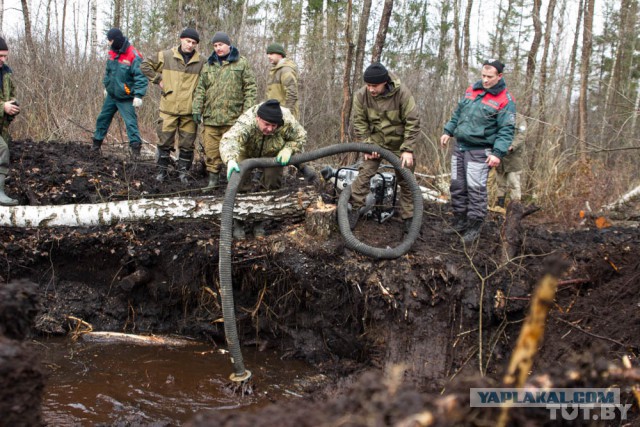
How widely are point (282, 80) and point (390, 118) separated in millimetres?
2377

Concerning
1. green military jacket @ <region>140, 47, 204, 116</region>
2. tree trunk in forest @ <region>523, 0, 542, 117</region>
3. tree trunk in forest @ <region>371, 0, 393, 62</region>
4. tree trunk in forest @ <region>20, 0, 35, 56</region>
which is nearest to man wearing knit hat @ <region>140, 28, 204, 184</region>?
green military jacket @ <region>140, 47, 204, 116</region>

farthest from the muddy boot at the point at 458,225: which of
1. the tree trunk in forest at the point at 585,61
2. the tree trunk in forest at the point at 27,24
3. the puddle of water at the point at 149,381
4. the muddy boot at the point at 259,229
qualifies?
the tree trunk in forest at the point at 27,24

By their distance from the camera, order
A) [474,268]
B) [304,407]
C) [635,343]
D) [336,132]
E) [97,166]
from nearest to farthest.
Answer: [304,407]
[635,343]
[474,268]
[97,166]
[336,132]

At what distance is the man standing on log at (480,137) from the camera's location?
16.9 feet

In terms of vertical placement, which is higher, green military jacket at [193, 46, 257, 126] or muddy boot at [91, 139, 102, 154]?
green military jacket at [193, 46, 257, 126]

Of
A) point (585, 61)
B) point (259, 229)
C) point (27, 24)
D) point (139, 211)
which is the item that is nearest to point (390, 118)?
point (259, 229)

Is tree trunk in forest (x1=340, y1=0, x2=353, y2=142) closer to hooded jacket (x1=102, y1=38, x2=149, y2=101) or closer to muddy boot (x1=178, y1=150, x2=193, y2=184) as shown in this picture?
muddy boot (x1=178, y1=150, x2=193, y2=184)

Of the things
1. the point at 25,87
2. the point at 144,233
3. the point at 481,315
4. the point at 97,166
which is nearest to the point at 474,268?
the point at 481,315

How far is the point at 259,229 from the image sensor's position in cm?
527

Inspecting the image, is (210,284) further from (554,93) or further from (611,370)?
(554,93)

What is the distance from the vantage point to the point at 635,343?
377 centimetres

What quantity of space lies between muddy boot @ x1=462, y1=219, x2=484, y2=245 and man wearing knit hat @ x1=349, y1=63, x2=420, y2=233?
25.0 inches

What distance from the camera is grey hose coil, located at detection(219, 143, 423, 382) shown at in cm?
418

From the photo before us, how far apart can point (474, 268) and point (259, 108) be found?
259cm
